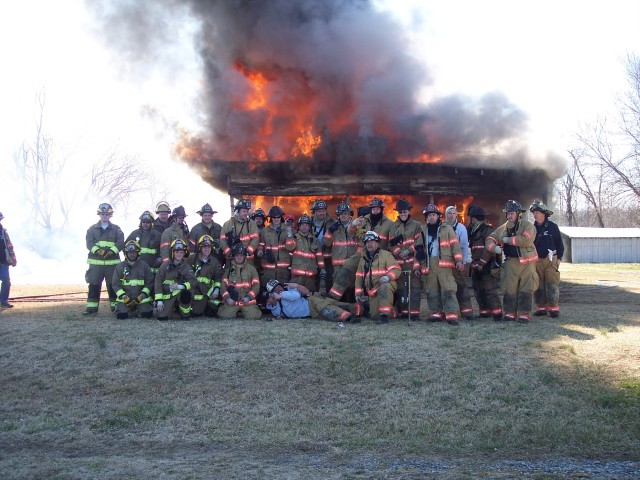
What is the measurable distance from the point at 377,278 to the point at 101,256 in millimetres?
4938

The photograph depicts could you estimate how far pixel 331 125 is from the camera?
49.5 ft

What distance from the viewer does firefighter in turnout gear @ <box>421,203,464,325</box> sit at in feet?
28.9

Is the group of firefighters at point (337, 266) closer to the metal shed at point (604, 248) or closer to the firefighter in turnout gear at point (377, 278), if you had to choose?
the firefighter in turnout gear at point (377, 278)

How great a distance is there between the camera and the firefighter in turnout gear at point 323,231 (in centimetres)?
1028

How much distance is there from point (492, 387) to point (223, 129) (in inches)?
440

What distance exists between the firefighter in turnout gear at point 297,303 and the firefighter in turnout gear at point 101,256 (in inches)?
115

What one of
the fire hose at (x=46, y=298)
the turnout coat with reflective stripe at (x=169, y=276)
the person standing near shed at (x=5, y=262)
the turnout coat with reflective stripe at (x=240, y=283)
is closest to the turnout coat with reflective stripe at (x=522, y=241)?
the turnout coat with reflective stripe at (x=240, y=283)

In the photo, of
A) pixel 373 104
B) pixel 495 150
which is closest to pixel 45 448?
pixel 373 104

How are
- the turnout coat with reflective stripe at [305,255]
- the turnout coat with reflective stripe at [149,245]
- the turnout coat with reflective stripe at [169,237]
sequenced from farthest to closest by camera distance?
the turnout coat with reflective stripe at [149,245], the turnout coat with reflective stripe at [305,255], the turnout coat with reflective stripe at [169,237]

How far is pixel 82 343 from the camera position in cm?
759

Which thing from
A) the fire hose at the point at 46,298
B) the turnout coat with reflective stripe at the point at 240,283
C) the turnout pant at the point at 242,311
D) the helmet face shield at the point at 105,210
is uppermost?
the helmet face shield at the point at 105,210

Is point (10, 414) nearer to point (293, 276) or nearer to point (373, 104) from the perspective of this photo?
point (293, 276)

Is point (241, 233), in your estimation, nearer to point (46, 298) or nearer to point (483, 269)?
point (483, 269)

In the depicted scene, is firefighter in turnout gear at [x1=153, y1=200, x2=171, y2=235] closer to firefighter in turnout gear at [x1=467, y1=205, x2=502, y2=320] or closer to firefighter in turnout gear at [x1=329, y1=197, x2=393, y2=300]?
firefighter in turnout gear at [x1=329, y1=197, x2=393, y2=300]
